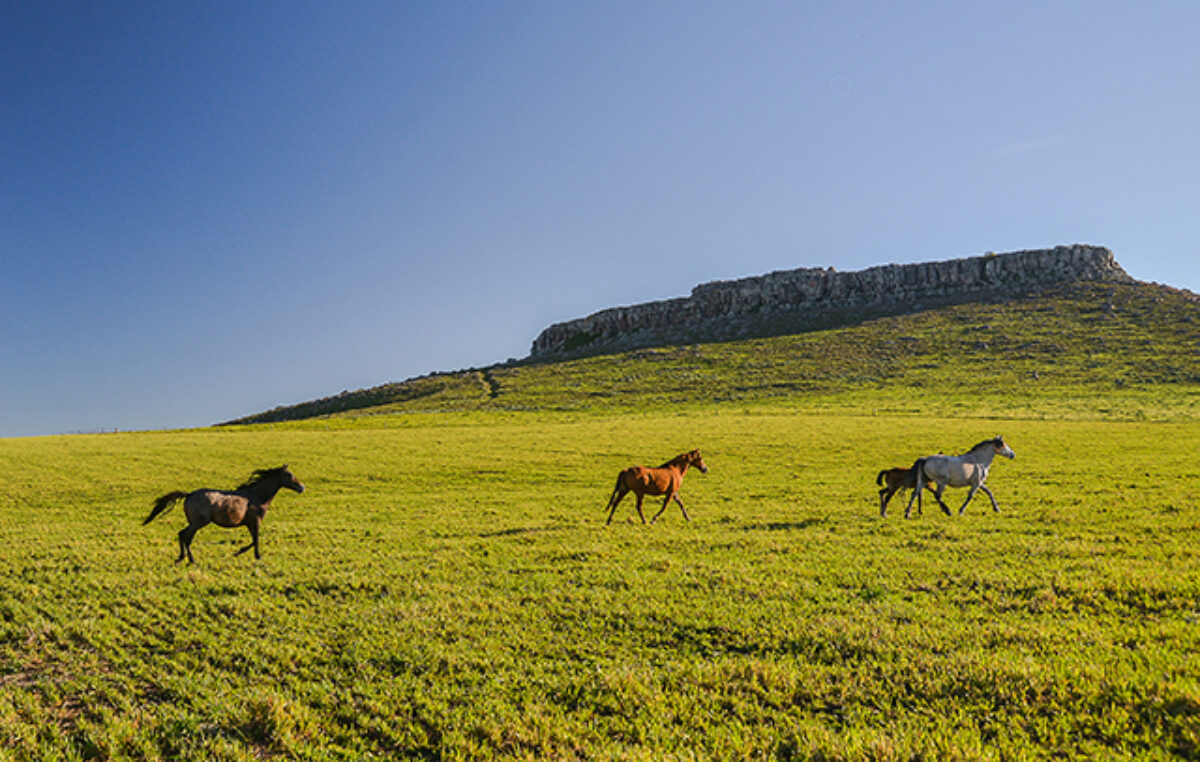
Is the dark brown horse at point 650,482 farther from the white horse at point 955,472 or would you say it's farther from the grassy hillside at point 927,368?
the grassy hillside at point 927,368

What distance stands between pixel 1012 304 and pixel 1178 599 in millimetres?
160645

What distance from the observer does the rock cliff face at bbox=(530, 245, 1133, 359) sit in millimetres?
153625

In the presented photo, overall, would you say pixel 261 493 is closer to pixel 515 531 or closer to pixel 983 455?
pixel 515 531

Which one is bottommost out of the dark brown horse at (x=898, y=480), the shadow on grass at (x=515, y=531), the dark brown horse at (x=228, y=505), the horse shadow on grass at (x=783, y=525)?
the horse shadow on grass at (x=783, y=525)

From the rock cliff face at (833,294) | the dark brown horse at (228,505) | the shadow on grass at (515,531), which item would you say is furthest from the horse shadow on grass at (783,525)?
the rock cliff face at (833,294)

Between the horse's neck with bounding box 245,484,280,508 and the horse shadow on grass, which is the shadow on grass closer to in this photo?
the horse's neck with bounding box 245,484,280,508

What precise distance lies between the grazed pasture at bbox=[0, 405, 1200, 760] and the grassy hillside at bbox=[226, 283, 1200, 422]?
59.3m

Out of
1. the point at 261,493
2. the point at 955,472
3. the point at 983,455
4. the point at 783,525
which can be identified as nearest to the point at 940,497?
the point at 955,472

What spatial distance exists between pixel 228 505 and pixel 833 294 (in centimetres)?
18306

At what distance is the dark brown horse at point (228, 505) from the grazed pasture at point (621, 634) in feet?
3.29

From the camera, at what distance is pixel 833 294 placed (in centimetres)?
17625

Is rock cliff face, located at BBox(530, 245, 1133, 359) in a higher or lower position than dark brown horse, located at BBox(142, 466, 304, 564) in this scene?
higher

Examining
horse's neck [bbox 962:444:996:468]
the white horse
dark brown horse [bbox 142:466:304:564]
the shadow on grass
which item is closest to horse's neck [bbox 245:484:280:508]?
dark brown horse [bbox 142:466:304:564]

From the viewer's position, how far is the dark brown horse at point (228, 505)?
48.7 feet
